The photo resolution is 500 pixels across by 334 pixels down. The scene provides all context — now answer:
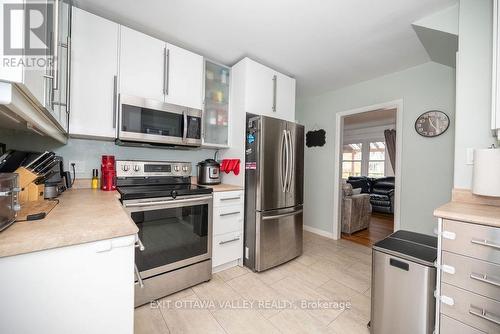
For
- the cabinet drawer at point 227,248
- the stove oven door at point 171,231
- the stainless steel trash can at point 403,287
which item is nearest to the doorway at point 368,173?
the stainless steel trash can at point 403,287

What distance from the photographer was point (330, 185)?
3.28 meters

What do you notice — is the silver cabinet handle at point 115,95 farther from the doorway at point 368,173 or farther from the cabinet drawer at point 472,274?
the doorway at point 368,173

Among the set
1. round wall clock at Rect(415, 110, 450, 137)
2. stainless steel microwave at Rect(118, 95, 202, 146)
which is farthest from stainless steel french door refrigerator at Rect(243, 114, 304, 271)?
round wall clock at Rect(415, 110, 450, 137)

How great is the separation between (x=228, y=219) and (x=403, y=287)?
1454 mm

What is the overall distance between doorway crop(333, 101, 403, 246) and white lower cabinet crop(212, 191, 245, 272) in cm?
175

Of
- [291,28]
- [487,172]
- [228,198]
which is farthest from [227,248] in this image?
[291,28]

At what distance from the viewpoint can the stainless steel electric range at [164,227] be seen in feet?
5.14

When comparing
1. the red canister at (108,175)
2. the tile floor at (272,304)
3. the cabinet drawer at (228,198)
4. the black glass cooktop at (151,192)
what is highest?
the red canister at (108,175)

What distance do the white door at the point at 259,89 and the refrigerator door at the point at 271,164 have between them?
0.96 feet

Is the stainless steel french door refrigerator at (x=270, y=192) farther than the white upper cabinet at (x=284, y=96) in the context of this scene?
No

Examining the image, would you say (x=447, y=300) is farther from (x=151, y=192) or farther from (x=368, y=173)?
(x=368, y=173)

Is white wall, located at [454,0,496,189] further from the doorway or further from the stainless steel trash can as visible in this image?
the doorway

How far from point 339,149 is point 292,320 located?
8.17 feet

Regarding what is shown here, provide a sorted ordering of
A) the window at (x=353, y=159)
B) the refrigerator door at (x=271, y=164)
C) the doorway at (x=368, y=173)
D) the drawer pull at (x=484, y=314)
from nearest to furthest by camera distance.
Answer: the drawer pull at (x=484, y=314) → the refrigerator door at (x=271, y=164) → the doorway at (x=368, y=173) → the window at (x=353, y=159)
